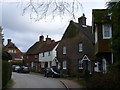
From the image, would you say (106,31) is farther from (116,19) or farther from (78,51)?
(78,51)

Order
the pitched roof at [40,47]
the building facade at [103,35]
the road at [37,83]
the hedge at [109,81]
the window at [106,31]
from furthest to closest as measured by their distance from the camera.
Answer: the pitched roof at [40,47]
the window at [106,31]
the building facade at [103,35]
the road at [37,83]
the hedge at [109,81]

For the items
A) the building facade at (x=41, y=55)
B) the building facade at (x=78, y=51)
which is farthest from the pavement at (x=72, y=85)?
the building facade at (x=41, y=55)

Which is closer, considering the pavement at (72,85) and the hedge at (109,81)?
→ the hedge at (109,81)

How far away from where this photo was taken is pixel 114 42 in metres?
14.8

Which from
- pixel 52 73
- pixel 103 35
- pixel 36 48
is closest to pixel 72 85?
pixel 103 35

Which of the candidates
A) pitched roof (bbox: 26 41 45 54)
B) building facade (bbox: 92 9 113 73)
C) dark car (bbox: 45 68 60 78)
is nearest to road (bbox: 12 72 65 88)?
building facade (bbox: 92 9 113 73)

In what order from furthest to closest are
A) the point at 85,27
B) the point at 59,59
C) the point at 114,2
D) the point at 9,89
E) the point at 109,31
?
the point at 59,59 < the point at 85,27 < the point at 109,31 < the point at 9,89 < the point at 114,2

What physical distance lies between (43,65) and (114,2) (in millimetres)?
46410

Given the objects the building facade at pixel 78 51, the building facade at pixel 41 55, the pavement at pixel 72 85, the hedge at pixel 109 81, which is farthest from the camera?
the building facade at pixel 41 55

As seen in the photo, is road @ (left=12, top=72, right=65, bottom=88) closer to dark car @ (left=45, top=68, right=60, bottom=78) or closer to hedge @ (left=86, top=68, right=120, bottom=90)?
dark car @ (left=45, top=68, right=60, bottom=78)

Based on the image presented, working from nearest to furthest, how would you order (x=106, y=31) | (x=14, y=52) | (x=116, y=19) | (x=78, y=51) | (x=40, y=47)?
1. (x=116, y=19)
2. (x=106, y=31)
3. (x=78, y=51)
4. (x=40, y=47)
5. (x=14, y=52)

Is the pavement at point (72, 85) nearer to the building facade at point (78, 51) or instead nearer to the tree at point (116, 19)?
the tree at point (116, 19)

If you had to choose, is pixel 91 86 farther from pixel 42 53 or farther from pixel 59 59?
pixel 42 53

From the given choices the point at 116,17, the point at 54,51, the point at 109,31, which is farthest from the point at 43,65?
the point at 116,17
